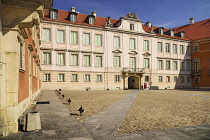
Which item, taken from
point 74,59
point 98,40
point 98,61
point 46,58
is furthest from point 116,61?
point 46,58

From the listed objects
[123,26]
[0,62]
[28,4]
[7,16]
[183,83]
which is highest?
[123,26]

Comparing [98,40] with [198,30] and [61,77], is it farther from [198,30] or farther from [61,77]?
[198,30]

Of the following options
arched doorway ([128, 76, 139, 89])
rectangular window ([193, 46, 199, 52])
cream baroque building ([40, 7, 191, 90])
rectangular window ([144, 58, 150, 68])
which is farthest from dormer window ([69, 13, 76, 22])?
rectangular window ([193, 46, 199, 52])

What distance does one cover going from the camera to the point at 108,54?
3378cm

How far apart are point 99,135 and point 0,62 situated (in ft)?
11.0

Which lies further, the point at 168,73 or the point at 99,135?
the point at 168,73

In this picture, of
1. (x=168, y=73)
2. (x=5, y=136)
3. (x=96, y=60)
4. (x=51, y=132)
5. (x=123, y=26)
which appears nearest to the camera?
(x=5, y=136)

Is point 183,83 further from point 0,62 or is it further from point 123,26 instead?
point 0,62

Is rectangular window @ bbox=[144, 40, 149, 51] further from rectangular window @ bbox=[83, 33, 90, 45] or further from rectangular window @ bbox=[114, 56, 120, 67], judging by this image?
rectangular window @ bbox=[83, 33, 90, 45]

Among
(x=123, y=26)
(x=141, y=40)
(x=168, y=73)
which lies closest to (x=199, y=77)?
(x=168, y=73)

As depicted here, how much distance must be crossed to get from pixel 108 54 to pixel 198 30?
24.5 metres

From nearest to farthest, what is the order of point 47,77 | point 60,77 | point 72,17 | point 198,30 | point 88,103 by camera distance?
point 88,103 < point 47,77 < point 60,77 < point 72,17 < point 198,30

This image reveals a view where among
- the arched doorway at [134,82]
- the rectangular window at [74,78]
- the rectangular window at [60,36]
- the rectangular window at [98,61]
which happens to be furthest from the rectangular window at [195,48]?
the rectangular window at [60,36]

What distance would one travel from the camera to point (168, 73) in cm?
3991
